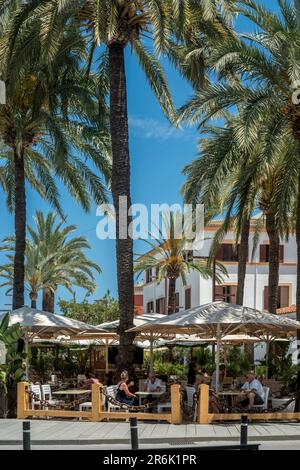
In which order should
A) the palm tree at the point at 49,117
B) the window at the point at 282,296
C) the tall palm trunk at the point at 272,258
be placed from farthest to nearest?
the window at the point at 282,296
the tall palm trunk at the point at 272,258
the palm tree at the point at 49,117

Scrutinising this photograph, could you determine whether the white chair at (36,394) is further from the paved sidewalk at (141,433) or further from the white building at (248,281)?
the white building at (248,281)

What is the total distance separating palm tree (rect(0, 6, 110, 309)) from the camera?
27.7m

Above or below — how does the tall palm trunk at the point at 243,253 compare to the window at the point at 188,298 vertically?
above

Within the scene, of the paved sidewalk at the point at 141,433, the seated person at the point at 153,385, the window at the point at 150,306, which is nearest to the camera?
the paved sidewalk at the point at 141,433

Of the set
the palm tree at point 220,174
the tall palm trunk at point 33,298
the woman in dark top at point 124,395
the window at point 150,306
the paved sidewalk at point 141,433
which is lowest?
the window at point 150,306

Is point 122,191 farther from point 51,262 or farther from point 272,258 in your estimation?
point 51,262

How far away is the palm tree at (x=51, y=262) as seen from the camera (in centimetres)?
5394

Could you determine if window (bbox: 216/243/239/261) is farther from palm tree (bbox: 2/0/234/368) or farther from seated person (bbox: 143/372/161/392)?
seated person (bbox: 143/372/161/392)

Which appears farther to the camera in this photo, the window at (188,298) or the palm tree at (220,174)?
the window at (188,298)

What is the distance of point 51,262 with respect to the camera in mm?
55156

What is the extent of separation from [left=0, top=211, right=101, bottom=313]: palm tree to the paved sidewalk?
1274 inches

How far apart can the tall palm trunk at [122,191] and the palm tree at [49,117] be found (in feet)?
6.61

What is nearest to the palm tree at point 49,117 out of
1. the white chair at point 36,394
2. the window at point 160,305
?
the white chair at point 36,394

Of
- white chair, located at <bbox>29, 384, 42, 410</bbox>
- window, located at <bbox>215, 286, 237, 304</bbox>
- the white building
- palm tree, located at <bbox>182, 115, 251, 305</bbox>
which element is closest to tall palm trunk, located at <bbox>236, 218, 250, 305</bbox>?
palm tree, located at <bbox>182, 115, 251, 305</bbox>
